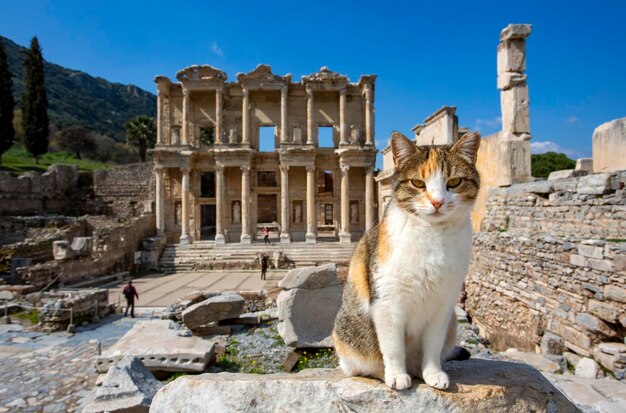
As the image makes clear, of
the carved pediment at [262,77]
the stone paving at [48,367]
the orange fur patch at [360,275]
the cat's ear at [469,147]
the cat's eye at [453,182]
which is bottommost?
the stone paving at [48,367]

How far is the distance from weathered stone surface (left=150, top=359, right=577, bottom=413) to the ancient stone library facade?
2176 cm

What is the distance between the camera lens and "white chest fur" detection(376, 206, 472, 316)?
2.13m

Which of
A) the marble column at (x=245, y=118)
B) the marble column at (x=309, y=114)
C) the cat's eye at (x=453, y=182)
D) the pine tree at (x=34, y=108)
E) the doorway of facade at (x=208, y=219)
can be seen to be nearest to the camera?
the cat's eye at (x=453, y=182)

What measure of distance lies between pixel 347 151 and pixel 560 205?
17.8 m

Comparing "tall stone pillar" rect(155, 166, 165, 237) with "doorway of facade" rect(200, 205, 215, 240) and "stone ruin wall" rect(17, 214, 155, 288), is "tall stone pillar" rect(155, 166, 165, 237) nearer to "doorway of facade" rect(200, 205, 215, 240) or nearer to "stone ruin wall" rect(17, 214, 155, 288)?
"stone ruin wall" rect(17, 214, 155, 288)

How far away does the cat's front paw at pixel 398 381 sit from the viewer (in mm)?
2219

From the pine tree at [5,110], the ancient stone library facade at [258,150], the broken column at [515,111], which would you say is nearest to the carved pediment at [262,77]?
the ancient stone library facade at [258,150]

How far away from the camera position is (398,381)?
2223 mm

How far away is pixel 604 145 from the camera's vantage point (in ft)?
27.5

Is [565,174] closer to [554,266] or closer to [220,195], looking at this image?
[554,266]

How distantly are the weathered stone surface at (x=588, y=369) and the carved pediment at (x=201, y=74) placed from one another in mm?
25752

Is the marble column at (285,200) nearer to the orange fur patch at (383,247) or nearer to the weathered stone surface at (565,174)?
the weathered stone surface at (565,174)

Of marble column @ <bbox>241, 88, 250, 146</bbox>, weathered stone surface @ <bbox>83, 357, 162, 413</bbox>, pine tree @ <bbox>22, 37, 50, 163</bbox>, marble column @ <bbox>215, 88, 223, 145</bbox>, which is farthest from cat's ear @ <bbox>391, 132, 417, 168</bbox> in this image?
pine tree @ <bbox>22, 37, 50, 163</bbox>

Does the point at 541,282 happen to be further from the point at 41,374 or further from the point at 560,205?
the point at 41,374
